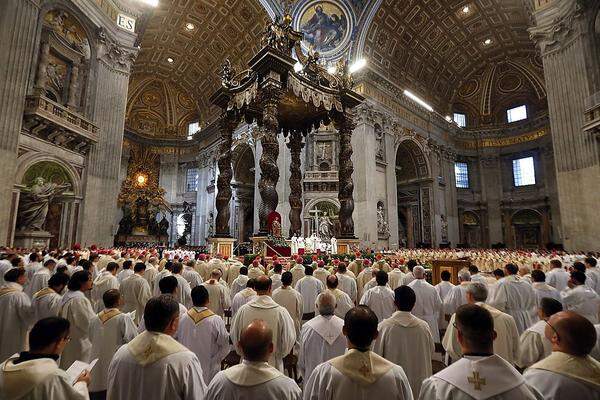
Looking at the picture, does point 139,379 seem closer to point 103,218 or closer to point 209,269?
point 209,269

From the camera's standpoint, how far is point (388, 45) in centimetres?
2164

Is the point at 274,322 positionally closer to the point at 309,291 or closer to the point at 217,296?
the point at 217,296

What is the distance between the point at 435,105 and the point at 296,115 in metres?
19.0

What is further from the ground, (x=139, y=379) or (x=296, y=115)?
(x=296, y=115)

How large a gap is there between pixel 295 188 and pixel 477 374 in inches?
447

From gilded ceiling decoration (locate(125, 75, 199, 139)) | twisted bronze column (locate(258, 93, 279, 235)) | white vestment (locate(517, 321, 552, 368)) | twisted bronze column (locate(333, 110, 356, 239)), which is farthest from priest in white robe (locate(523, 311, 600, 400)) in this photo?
gilded ceiling decoration (locate(125, 75, 199, 139))

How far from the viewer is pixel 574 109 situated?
43.7 feet

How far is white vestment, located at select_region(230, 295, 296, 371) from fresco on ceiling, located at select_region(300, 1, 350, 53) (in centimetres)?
2018

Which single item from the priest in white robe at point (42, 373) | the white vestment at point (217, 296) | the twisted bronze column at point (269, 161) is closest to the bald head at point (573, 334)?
the priest in white robe at point (42, 373)

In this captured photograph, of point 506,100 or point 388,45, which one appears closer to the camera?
point 388,45

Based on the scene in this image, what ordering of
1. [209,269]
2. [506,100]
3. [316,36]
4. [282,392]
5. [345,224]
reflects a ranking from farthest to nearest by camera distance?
[506,100], [316,36], [345,224], [209,269], [282,392]

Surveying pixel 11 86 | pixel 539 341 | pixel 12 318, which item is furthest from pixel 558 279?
pixel 11 86

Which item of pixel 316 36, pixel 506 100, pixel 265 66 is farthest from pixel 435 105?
pixel 265 66

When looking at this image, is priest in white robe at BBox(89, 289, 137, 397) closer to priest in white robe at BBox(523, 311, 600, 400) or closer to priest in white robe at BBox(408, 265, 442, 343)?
priest in white robe at BBox(523, 311, 600, 400)
